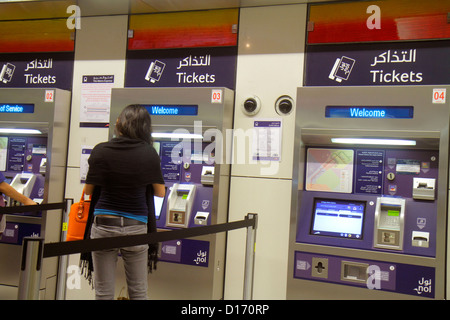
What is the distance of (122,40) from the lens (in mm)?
4438

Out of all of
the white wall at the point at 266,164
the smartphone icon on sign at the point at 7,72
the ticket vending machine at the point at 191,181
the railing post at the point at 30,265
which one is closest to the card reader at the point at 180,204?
the ticket vending machine at the point at 191,181

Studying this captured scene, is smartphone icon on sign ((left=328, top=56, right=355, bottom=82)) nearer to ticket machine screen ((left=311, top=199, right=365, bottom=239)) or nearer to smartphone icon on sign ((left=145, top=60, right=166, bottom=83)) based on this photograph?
ticket machine screen ((left=311, top=199, right=365, bottom=239))

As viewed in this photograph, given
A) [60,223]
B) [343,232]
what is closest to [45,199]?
[60,223]

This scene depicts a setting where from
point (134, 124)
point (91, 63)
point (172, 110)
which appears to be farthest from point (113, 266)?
point (91, 63)

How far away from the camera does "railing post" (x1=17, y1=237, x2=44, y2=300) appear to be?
162cm

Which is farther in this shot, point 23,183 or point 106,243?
point 23,183

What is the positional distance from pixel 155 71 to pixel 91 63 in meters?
0.68

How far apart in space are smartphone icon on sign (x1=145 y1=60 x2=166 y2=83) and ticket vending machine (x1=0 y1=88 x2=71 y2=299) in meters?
0.82

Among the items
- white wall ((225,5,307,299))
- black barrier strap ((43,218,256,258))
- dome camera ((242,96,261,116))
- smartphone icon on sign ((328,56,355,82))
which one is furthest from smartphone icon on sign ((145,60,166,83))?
black barrier strap ((43,218,256,258))

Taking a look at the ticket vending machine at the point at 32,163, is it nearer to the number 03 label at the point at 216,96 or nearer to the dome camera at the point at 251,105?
the number 03 label at the point at 216,96

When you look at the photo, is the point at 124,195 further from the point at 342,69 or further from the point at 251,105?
the point at 342,69

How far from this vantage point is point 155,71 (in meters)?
4.31

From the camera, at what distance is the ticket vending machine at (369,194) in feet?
9.98
